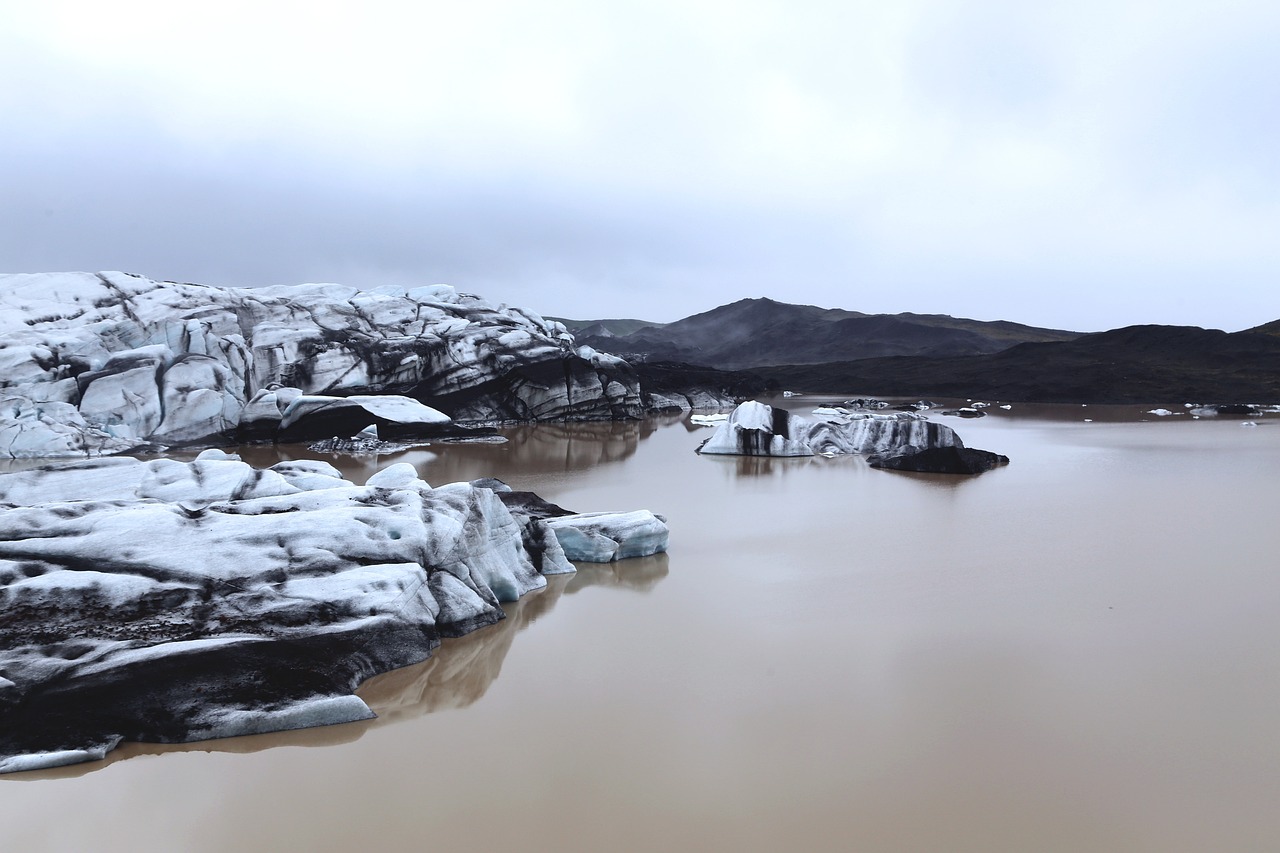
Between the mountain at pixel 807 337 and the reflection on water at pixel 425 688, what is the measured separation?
193 ft

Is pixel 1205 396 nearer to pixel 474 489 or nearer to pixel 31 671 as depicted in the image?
pixel 474 489

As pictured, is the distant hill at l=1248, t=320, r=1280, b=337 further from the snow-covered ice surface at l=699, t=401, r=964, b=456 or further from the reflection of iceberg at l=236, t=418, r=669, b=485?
the reflection of iceberg at l=236, t=418, r=669, b=485

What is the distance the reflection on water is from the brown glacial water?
22 mm

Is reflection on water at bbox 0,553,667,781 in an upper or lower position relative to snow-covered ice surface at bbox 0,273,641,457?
lower

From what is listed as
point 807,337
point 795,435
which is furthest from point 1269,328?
point 795,435

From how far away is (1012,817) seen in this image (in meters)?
3.83

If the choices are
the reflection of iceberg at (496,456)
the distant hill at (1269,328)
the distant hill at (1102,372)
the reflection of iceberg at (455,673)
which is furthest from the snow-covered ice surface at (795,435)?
the distant hill at (1269,328)

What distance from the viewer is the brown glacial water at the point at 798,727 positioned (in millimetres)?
3766

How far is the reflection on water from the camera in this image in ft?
14.2

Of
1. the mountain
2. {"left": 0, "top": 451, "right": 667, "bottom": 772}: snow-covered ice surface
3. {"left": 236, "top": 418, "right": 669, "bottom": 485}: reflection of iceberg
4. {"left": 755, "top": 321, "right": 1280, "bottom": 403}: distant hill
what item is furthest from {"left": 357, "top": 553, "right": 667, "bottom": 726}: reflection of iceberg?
the mountain

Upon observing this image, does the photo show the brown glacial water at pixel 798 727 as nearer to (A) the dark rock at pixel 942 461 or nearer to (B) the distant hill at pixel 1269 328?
(A) the dark rock at pixel 942 461

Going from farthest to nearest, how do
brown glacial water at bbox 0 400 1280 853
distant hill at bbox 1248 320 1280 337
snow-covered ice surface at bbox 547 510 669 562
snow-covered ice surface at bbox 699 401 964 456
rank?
distant hill at bbox 1248 320 1280 337 → snow-covered ice surface at bbox 699 401 964 456 → snow-covered ice surface at bbox 547 510 669 562 → brown glacial water at bbox 0 400 1280 853

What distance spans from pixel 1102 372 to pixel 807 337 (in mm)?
39097

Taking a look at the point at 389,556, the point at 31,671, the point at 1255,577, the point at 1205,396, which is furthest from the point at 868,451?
the point at 1205,396
